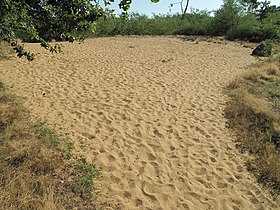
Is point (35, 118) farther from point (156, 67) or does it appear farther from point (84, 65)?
point (156, 67)

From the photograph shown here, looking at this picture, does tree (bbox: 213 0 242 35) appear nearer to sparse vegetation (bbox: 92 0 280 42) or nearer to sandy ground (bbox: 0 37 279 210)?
sparse vegetation (bbox: 92 0 280 42)

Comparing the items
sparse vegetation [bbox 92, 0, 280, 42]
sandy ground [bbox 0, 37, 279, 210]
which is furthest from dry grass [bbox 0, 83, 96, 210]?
sparse vegetation [bbox 92, 0, 280, 42]

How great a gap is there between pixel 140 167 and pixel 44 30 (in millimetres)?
2145

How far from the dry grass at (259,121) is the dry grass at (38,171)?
A: 7.84ft

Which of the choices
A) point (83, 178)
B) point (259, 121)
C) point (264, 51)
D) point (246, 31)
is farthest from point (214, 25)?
point (83, 178)

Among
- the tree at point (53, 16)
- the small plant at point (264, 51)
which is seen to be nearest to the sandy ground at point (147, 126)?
the tree at point (53, 16)

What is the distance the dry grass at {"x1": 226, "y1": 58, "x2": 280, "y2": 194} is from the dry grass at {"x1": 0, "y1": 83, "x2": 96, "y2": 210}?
239cm

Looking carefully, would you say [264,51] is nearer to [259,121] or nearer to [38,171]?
[259,121]

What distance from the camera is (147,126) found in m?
4.71

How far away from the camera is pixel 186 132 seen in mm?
4574

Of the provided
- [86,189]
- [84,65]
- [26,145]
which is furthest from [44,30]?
[84,65]

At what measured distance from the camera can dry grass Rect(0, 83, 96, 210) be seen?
2705 mm

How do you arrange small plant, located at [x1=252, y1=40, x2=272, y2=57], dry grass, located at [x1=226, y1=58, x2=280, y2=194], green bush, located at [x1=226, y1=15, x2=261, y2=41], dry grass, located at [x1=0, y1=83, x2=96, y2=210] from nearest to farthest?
1. dry grass, located at [x1=0, y1=83, x2=96, y2=210]
2. dry grass, located at [x1=226, y1=58, x2=280, y2=194]
3. small plant, located at [x1=252, y1=40, x2=272, y2=57]
4. green bush, located at [x1=226, y1=15, x2=261, y2=41]

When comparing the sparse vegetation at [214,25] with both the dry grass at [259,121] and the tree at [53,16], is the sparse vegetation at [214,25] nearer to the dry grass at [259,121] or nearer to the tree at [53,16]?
the dry grass at [259,121]
